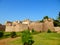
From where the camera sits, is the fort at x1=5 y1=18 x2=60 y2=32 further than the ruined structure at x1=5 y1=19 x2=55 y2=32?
No

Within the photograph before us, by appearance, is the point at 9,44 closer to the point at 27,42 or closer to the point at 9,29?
the point at 27,42

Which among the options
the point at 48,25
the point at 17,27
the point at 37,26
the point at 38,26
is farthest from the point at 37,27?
the point at 17,27

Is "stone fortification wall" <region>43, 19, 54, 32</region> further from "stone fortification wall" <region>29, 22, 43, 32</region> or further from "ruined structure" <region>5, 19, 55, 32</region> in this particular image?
"stone fortification wall" <region>29, 22, 43, 32</region>

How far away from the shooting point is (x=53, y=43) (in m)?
38.2

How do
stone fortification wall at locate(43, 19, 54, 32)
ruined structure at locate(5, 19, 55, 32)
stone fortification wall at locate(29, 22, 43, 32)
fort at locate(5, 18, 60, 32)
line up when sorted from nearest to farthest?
stone fortification wall at locate(43, 19, 54, 32)
fort at locate(5, 18, 60, 32)
ruined structure at locate(5, 19, 55, 32)
stone fortification wall at locate(29, 22, 43, 32)

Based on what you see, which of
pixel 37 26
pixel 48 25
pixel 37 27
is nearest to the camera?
pixel 48 25

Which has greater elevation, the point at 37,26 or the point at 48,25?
the point at 48,25

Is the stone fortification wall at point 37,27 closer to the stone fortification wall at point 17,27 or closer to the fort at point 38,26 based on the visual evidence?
the fort at point 38,26

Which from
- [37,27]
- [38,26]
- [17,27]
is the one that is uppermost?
[38,26]

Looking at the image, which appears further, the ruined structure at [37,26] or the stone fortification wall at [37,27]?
the stone fortification wall at [37,27]

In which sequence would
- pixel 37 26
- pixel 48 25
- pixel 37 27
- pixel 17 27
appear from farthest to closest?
1. pixel 17 27
2. pixel 37 26
3. pixel 37 27
4. pixel 48 25

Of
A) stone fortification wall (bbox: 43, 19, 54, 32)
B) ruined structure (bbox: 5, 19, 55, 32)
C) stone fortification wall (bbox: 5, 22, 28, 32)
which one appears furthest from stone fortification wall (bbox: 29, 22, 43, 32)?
stone fortification wall (bbox: 5, 22, 28, 32)

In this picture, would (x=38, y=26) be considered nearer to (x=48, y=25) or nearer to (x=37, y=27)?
(x=37, y=27)

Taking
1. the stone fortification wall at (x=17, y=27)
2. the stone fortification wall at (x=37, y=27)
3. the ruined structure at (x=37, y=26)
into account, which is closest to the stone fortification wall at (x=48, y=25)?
the ruined structure at (x=37, y=26)
